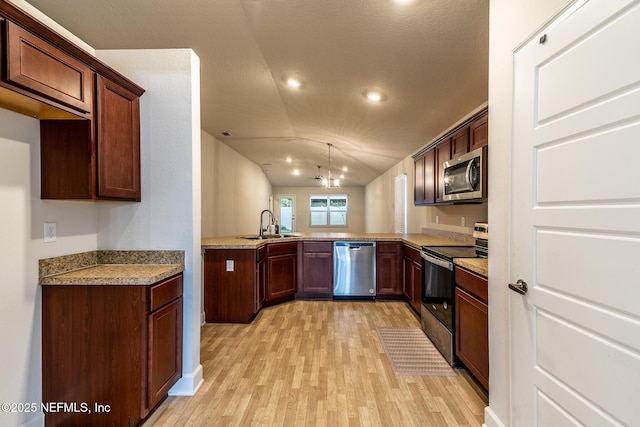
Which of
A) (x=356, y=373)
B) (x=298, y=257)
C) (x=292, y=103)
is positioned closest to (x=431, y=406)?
(x=356, y=373)

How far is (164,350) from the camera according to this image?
1.82 metres

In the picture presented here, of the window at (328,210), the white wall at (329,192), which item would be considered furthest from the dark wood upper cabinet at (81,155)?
the window at (328,210)

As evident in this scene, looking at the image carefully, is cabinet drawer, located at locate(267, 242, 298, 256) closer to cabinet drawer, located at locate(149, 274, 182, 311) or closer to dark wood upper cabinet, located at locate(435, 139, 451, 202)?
cabinet drawer, located at locate(149, 274, 182, 311)

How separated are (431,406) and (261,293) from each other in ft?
7.47

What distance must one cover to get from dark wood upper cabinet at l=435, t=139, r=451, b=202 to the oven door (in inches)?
30.1

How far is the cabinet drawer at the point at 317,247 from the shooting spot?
4.09 meters

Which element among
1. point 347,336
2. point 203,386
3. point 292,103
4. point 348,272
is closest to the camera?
point 203,386

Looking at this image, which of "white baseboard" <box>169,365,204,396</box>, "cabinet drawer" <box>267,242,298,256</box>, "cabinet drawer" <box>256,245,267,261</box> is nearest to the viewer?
"white baseboard" <box>169,365,204,396</box>

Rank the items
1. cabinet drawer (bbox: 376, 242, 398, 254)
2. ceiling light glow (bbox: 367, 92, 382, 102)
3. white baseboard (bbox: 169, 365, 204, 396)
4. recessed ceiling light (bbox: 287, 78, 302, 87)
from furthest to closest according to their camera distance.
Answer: cabinet drawer (bbox: 376, 242, 398, 254) → ceiling light glow (bbox: 367, 92, 382, 102) → recessed ceiling light (bbox: 287, 78, 302, 87) → white baseboard (bbox: 169, 365, 204, 396)

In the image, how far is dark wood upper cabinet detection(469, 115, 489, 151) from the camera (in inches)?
90.4

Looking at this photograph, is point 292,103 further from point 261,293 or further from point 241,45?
point 261,293

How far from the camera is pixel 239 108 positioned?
11.3 ft

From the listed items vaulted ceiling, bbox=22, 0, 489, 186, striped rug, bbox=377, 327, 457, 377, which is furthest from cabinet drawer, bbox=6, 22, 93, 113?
striped rug, bbox=377, 327, 457, 377

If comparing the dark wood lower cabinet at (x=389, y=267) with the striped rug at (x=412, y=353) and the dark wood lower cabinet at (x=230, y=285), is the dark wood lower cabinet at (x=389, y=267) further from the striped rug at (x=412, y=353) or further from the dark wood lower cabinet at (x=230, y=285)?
the dark wood lower cabinet at (x=230, y=285)
